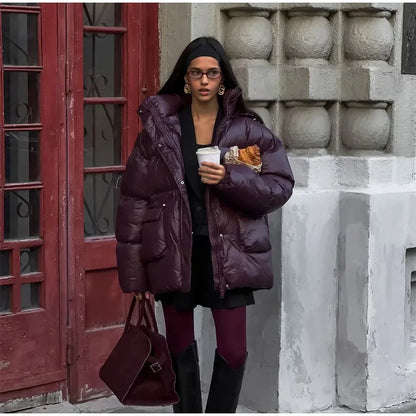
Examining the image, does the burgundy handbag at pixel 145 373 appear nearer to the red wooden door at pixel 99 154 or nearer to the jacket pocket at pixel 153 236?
the jacket pocket at pixel 153 236

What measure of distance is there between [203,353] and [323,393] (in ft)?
2.22

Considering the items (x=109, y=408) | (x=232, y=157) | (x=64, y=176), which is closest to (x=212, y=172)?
(x=232, y=157)

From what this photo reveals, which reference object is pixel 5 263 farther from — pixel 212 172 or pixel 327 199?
pixel 327 199

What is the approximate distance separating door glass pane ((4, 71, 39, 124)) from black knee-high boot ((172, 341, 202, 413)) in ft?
4.77

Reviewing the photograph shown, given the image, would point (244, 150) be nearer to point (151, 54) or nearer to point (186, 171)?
point (186, 171)

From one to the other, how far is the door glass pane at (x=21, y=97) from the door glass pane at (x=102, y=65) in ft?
0.98

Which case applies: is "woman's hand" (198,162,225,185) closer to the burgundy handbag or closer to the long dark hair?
the long dark hair

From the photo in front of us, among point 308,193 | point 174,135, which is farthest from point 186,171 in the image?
point 308,193

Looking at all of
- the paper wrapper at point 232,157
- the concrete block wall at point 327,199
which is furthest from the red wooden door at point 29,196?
the paper wrapper at point 232,157

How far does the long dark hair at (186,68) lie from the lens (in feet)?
14.7

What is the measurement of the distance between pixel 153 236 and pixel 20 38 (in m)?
1.38

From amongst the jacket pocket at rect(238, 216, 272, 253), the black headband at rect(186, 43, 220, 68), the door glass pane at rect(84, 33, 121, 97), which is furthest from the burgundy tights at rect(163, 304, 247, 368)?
the door glass pane at rect(84, 33, 121, 97)

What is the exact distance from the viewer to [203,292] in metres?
4.50

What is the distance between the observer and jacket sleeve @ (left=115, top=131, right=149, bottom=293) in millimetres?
4484
